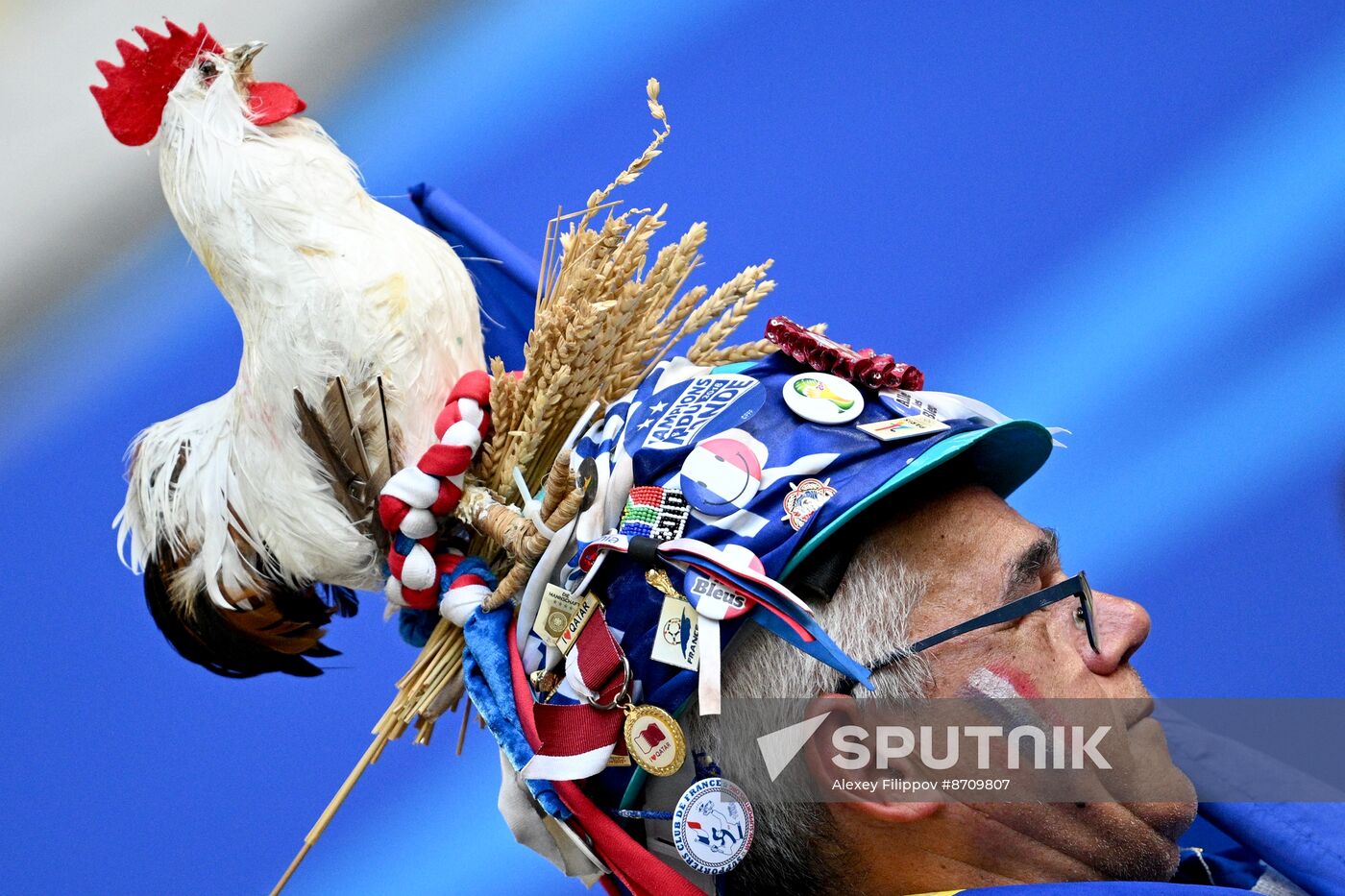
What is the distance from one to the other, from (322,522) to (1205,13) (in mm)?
1720

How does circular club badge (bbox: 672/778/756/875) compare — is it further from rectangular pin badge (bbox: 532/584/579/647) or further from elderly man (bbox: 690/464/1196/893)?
rectangular pin badge (bbox: 532/584/579/647)

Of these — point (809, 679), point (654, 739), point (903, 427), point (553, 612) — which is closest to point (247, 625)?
point (553, 612)

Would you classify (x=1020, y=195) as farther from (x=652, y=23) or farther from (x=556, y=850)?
(x=556, y=850)

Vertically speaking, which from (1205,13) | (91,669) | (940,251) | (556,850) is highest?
(1205,13)

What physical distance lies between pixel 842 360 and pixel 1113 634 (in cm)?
34

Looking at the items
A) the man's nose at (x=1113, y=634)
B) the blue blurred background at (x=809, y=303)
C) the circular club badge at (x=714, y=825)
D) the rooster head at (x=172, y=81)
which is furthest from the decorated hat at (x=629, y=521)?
the blue blurred background at (x=809, y=303)

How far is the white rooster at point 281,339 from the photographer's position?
1177 millimetres

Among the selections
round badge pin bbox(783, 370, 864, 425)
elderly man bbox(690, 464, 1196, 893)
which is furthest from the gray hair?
round badge pin bbox(783, 370, 864, 425)

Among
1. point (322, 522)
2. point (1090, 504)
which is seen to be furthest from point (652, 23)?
point (322, 522)

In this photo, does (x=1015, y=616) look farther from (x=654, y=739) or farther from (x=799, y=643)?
(x=654, y=739)

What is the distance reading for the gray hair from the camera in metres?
1.02

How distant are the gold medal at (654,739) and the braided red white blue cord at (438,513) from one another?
206 millimetres

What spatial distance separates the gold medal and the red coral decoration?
349mm

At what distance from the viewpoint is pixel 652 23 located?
83.4 inches
